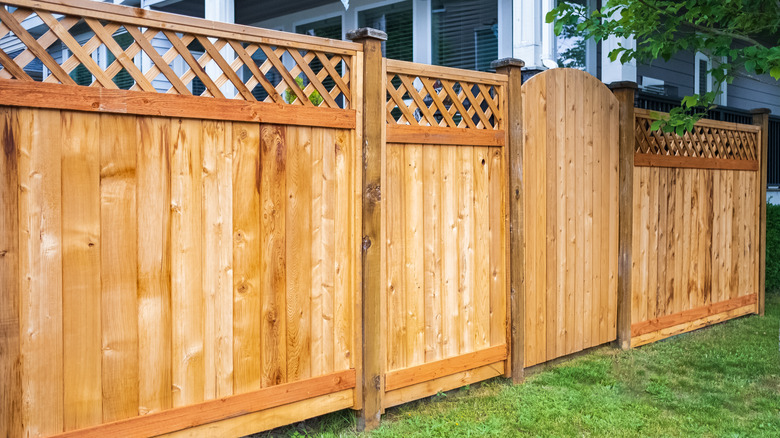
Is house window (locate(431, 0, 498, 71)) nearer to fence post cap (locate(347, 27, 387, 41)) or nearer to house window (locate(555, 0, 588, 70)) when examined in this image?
house window (locate(555, 0, 588, 70))

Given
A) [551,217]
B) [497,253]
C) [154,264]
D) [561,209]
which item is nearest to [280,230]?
[154,264]

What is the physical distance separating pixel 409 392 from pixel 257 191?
1547mm

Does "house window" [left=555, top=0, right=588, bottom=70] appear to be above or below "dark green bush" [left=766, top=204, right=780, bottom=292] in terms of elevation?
above

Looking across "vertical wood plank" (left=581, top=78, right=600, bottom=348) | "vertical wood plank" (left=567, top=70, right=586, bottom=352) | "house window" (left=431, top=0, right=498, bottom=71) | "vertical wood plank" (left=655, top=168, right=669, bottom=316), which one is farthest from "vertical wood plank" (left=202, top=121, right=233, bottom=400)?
"house window" (left=431, top=0, right=498, bottom=71)

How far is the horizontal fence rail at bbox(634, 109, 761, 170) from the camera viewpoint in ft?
18.1

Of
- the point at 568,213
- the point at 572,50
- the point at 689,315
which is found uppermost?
the point at 572,50

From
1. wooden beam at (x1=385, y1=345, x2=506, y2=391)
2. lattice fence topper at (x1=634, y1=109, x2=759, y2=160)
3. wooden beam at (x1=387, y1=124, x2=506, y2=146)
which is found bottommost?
wooden beam at (x1=385, y1=345, x2=506, y2=391)

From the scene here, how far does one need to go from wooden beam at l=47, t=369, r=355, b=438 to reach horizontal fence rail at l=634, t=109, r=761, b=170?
3.36 m

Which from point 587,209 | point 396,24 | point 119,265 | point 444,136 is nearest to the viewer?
point 119,265

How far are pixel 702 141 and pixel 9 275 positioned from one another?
19.0 feet

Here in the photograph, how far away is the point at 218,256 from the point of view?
3.01 metres

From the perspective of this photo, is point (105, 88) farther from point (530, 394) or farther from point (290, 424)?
point (530, 394)

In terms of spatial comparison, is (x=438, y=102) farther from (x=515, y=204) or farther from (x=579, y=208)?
(x=579, y=208)

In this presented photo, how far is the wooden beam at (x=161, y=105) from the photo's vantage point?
245cm
